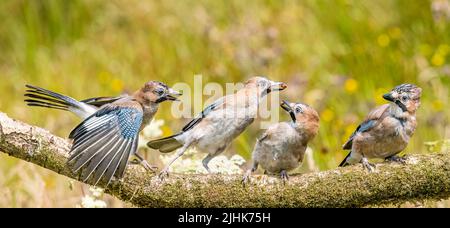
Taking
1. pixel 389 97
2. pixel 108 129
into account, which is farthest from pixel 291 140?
pixel 108 129

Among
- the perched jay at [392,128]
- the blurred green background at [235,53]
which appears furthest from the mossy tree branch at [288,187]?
the blurred green background at [235,53]

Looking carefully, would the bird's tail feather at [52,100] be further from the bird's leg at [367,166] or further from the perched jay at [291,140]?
the bird's leg at [367,166]

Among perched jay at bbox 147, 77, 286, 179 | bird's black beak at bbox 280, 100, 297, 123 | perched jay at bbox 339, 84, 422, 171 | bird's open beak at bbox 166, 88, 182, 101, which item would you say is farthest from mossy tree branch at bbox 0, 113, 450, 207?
bird's open beak at bbox 166, 88, 182, 101

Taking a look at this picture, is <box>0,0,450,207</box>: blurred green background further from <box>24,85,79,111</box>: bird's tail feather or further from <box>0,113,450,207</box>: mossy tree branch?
<box>0,113,450,207</box>: mossy tree branch

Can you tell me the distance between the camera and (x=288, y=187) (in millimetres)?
6020

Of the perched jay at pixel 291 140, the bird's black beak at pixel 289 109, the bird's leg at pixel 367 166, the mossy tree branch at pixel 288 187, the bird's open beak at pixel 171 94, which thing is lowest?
the mossy tree branch at pixel 288 187

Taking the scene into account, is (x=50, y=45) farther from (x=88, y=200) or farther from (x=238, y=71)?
(x=88, y=200)

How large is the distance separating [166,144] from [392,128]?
1536mm

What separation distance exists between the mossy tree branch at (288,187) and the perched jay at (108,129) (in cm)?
12

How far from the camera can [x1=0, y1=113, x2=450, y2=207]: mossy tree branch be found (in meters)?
5.98

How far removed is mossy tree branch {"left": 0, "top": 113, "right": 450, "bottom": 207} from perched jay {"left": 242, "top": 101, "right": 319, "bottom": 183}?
0.32 meters

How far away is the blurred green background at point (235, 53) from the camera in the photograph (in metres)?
9.13
